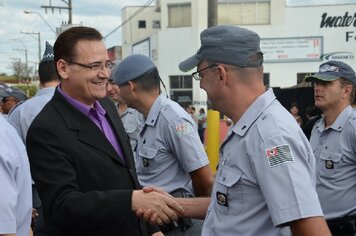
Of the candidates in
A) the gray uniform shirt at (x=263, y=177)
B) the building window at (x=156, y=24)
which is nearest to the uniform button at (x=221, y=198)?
the gray uniform shirt at (x=263, y=177)

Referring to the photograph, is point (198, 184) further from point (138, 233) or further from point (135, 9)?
point (135, 9)

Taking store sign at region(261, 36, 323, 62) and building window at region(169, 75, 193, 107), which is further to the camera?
building window at region(169, 75, 193, 107)

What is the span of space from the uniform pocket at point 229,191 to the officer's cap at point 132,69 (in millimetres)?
1676

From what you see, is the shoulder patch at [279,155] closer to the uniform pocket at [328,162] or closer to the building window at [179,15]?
the uniform pocket at [328,162]

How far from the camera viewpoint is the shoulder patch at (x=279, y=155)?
1881 millimetres

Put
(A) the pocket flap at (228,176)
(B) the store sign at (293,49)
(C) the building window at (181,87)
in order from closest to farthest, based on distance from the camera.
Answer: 1. (A) the pocket flap at (228,176)
2. (B) the store sign at (293,49)
3. (C) the building window at (181,87)

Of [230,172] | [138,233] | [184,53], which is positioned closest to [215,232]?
[230,172]

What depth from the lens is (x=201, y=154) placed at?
341 centimetres

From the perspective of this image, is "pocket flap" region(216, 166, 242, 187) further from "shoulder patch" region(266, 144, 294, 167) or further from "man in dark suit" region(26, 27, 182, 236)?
"man in dark suit" region(26, 27, 182, 236)

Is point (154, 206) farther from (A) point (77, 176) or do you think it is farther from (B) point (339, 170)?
(B) point (339, 170)

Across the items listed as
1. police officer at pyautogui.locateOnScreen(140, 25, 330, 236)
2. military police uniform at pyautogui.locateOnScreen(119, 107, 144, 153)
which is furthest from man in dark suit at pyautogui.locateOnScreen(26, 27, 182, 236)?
military police uniform at pyautogui.locateOnScreen(119, 107, 144, 153)

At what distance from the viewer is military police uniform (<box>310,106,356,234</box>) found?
13.4 feet

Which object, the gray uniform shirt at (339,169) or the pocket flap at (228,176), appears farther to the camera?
the gray uniform shirt at (339,169)

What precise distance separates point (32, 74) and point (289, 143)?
90616 mm
